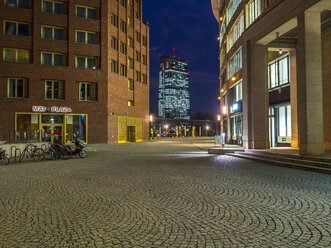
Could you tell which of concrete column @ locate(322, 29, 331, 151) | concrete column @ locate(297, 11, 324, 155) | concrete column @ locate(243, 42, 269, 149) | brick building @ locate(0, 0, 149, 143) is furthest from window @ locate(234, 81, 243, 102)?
brick building @ locate(0, 0, 149, 143)

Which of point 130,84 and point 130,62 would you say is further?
point 130,62

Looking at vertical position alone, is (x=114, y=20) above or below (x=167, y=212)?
above

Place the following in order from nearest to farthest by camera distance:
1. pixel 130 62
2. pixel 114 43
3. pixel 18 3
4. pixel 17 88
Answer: pixel 17 88, pixel 18 3, pixel 114 43, pixel 130 62

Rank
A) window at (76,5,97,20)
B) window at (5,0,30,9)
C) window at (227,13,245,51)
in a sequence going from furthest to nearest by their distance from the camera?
window at (76,5,97,20)
window at (5,0,30,9)
window at (227,13,245,51)

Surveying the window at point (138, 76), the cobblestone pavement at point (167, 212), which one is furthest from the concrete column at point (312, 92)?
the window at point (138, 76)

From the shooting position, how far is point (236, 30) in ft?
88.4

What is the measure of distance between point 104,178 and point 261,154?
9.26 m

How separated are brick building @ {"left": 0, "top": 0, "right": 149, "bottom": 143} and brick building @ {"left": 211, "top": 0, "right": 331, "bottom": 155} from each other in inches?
683

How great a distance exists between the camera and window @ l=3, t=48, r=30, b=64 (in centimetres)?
3045

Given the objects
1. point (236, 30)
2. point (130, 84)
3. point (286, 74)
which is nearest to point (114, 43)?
point (130, 84)

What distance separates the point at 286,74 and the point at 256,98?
4.11m

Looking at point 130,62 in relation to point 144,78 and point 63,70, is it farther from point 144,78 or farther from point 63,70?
point 63,70

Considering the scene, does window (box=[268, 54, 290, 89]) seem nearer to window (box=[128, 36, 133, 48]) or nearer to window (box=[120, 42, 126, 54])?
window (box=[120, 42, 126, 54])

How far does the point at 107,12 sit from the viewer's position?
34.7 metres
